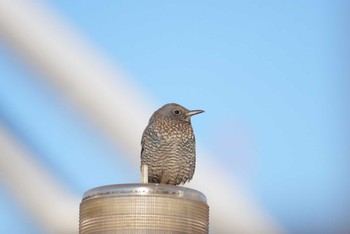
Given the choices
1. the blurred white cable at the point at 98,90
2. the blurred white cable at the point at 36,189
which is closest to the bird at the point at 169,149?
the blurred white cable at the point at 98,90

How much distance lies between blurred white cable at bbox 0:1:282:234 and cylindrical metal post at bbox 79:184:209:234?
48.7 inches

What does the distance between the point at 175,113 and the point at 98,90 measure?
0.87m

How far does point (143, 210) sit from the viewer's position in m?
1.92

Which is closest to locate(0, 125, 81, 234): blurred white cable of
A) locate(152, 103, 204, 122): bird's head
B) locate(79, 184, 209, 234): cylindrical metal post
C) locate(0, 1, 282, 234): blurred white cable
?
locate(0, 1, 282, 234): blurred white cable

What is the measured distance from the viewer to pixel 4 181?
Result: 3.73 meters

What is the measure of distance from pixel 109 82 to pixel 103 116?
0.16 metres

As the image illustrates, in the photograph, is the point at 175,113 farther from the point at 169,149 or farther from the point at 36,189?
the point at 36,189

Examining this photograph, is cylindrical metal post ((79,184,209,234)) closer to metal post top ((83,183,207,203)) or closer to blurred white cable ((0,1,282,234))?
metal post top ((83,183,207,203))

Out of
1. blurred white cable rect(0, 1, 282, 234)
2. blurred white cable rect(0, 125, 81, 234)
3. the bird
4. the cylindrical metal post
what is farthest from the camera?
blurred white cable rect(0, 125, 81, 234)

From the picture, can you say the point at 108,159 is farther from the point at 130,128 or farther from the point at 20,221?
the point at 20,221

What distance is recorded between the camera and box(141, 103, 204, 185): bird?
2.33 meters

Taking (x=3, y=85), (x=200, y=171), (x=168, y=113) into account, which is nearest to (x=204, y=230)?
(x=168, y=113)

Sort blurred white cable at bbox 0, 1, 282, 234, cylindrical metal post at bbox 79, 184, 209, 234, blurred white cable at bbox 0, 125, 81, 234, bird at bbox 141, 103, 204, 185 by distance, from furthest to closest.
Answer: blurred white cable at bbox 0, 125, 81, 234 → blurred white cable at bbox 0, 1, 282, 234 → bird at bbox 141, 103, 204, 185 → cylindrical metal post at bbox 79, 184, 209, 234

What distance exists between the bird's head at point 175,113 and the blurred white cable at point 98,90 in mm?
761
